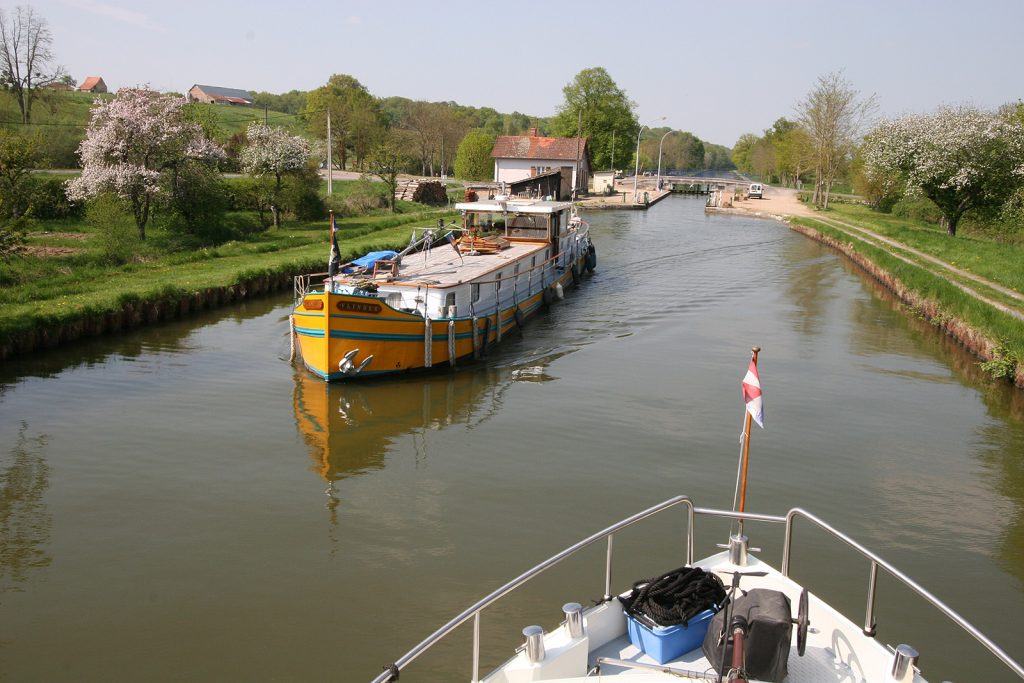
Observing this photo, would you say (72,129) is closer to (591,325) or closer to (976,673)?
(591,325)

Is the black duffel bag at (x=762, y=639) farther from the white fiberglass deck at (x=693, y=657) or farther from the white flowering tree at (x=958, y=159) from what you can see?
the white flowering tree at (x=958, y=159)

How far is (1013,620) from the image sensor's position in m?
10.4

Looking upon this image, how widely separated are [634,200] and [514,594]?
6921 cm

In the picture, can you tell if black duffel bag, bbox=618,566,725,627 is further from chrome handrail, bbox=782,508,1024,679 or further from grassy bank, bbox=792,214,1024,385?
grassy bank, bbox=792,214,1024,385

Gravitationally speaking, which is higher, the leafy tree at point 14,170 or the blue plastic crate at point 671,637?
the leafy tree at point 14,170

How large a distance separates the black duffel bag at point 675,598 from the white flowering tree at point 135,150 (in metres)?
32.1

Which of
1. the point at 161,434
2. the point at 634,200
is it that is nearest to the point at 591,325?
the point at 161,434

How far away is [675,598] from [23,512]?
10734 millimetres

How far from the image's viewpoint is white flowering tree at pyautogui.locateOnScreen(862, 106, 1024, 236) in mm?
44125

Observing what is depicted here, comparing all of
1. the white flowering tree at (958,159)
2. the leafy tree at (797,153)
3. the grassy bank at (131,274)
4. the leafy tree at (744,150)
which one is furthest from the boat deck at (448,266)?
the leafy tree at (744,150)

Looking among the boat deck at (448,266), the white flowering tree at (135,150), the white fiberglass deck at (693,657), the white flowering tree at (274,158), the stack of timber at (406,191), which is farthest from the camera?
the stack of timber at (406,191)

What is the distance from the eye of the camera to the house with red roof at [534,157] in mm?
80688

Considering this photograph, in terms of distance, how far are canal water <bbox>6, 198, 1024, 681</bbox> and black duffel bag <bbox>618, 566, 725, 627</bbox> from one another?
9.14 feet

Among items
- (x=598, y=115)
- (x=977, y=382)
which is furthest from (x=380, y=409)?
(x=598, y=115)
